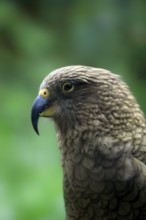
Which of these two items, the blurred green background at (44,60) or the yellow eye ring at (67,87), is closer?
the yellow eye ring at (67,87)

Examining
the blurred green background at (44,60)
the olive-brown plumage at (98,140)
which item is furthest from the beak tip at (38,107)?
the blurred green background at (44,60)

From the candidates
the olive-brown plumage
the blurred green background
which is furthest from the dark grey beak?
the blurred green background

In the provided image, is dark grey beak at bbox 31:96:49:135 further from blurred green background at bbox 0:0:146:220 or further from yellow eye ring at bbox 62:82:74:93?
blurred green background at bbox 0:0:146:220

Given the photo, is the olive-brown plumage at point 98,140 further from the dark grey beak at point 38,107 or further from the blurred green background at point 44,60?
the blurred green background at point 44,60

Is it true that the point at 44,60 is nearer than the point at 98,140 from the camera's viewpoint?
No

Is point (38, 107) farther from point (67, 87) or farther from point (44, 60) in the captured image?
point (44, 60)

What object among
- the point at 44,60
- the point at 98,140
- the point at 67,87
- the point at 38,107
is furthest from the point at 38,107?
the point at 44,60

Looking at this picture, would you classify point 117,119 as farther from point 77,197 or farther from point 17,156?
point 17,156
